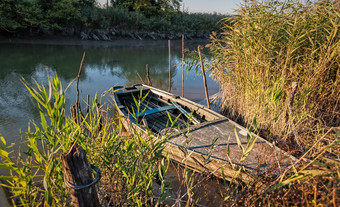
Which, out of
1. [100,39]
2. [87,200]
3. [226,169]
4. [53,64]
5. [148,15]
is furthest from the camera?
[148,15]

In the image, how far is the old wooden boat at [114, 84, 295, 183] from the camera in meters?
2.05

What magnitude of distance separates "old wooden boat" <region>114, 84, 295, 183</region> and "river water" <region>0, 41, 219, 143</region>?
225 cm

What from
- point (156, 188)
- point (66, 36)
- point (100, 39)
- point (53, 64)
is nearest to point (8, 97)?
point (53, 64)

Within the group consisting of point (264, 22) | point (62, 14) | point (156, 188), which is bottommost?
point (156, 188)

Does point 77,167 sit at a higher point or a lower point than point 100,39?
lower

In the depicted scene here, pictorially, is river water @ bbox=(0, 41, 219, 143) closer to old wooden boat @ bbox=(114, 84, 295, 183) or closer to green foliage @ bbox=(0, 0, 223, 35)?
green foliage @ bbox=(0, 0, 223, 35)

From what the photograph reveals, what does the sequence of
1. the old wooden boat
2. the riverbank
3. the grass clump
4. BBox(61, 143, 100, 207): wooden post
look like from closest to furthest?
1. BBox(61, 143, 100, 207): wooden post
2. the old wooden boat
3. the grass clump
4. the riverbank

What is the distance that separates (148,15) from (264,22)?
2636 cm

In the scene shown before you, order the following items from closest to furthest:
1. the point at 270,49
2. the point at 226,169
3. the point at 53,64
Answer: the point at 226,169, the point at 270,49, the point at 53,64

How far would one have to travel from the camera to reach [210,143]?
3.37 metres

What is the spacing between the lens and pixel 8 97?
6.81m

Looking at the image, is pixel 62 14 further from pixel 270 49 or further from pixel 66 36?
pixel 270 49

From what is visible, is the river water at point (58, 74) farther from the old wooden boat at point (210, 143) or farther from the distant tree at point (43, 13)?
the old wooden boat at point (210, 143)

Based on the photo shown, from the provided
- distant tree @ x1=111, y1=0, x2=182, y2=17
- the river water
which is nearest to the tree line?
the river water
